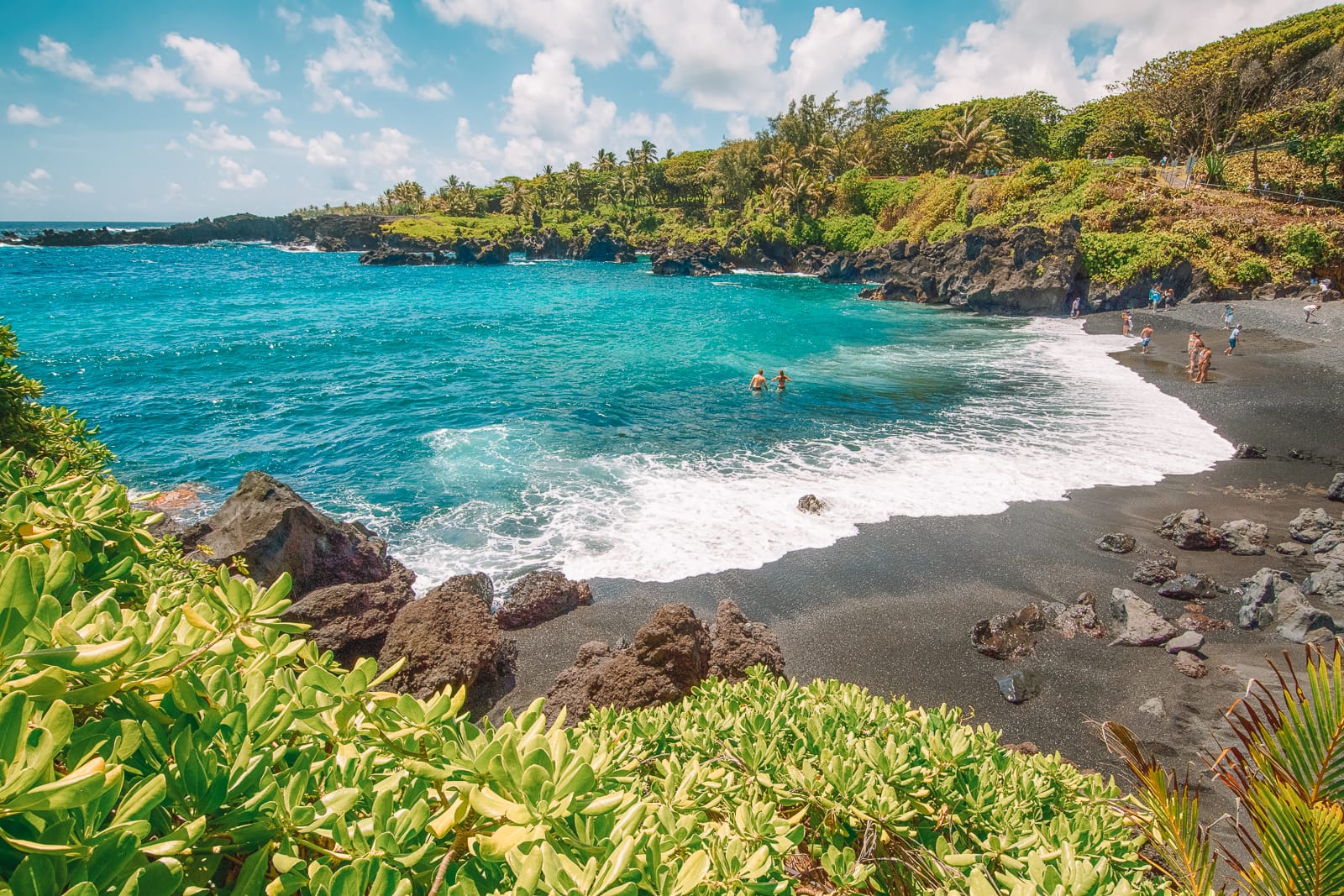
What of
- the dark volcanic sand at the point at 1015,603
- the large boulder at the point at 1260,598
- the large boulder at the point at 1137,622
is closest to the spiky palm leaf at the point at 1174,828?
the dark volcanic sand at the point at 1015,603

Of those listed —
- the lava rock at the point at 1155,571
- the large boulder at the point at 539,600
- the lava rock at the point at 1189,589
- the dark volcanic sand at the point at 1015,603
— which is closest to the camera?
the dark volcanic sand at the point at 1015,603

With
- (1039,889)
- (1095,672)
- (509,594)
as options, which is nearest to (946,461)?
(1095,672)

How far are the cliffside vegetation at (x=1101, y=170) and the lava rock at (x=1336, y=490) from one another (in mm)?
30270

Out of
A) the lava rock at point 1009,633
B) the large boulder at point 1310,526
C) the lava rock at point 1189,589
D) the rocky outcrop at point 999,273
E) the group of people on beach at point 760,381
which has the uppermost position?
the rocky outcrop at point 999,273

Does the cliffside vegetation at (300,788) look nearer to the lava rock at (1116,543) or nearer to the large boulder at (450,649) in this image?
the large boulder at (450,649)

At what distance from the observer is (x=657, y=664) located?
8.35 m

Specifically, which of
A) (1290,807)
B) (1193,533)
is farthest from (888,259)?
(1290,807)

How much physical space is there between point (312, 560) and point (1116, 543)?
17157 mm

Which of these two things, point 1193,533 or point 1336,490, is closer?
point 1193,533

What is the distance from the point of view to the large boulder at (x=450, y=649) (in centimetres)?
873

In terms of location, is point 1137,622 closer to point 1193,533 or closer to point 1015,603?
point 1015,603

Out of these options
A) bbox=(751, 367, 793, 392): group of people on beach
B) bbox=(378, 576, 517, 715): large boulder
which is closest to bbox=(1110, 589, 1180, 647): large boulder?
bbox=(378, 576, 517, 715): large boulder

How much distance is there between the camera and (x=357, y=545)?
40.1 feet

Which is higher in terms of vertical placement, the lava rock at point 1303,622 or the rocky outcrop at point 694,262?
the rocky outcrop at point 694,262
